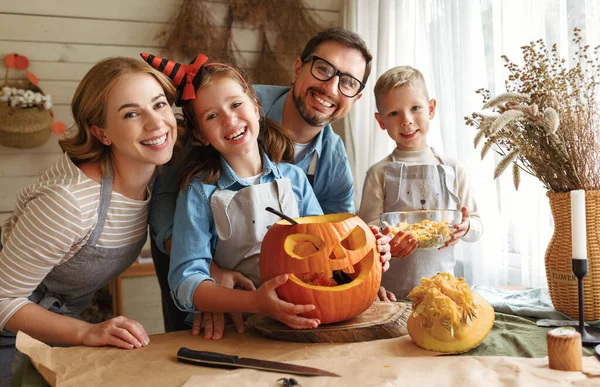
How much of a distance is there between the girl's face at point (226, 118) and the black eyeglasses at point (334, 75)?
1.64 feet

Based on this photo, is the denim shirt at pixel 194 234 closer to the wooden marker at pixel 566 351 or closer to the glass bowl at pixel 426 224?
the glass bowl at pixel 426 224

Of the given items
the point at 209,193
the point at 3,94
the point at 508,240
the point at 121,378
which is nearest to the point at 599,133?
the point at 209,193

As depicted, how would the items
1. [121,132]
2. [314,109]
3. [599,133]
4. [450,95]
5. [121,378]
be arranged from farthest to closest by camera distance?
1. [450,95]
2. [314,109]
3. [121,132]
4. [599,133]
5. [121,378]

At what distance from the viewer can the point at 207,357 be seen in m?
1.04

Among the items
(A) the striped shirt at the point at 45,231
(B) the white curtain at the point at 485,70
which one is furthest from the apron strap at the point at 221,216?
(B) the white curtain at the point at 485,70

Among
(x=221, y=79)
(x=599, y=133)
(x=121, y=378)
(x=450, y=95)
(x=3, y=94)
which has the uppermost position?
(x=3, y=94)

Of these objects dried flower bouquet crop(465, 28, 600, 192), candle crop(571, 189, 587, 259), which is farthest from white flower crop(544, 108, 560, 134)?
candle crop(571, 189, 587, 259)

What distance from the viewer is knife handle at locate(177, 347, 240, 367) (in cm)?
102

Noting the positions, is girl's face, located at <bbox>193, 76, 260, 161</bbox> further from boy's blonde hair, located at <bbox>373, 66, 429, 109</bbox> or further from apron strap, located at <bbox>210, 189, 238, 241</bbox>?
boy's blonde hair, located at <bbox>373, 66, 429, 109</bbox>

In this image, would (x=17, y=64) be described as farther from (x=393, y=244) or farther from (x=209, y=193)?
(x=393, y=244)

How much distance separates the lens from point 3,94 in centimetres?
366

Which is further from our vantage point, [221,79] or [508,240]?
[508,240]

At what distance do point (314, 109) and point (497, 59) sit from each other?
0.91 metres

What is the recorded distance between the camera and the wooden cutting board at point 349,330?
116 centimetres
